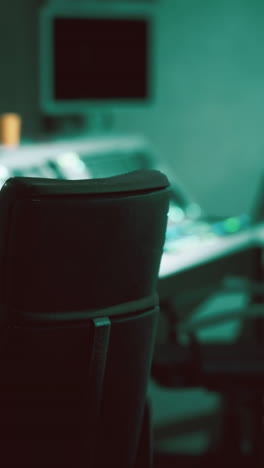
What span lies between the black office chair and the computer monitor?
153cm

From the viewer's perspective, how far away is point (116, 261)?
1357mm

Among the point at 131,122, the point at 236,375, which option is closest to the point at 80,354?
the point at 236,375

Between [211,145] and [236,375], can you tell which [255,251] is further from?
[211,145]

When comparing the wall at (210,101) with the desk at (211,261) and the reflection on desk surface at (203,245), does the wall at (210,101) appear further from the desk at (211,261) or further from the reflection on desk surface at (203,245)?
the reflection on desk surface at (203,245)

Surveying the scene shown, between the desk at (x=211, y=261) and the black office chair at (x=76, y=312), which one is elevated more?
the black office chair at (x=76, y=312)

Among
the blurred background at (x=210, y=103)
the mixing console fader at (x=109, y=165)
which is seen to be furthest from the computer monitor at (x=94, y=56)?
the blurred background at (x=210, y=103)

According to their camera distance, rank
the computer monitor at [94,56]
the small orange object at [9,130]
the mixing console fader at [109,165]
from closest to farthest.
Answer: the mixing console fader at [109,165]
the small orange object at [9,130]
the computer monitor at [94,56]

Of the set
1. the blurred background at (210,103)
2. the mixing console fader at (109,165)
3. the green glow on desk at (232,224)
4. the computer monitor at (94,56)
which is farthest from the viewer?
the blurred background at (210,103)

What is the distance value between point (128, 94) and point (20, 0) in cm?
94

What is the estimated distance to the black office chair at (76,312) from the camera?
1.28 meters

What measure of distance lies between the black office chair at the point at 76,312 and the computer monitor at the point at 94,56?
5.01ft

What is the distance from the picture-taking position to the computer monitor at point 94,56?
9.35 feet

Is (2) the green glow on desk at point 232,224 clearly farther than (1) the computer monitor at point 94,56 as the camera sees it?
No

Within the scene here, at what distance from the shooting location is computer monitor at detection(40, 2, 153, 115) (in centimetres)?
285
